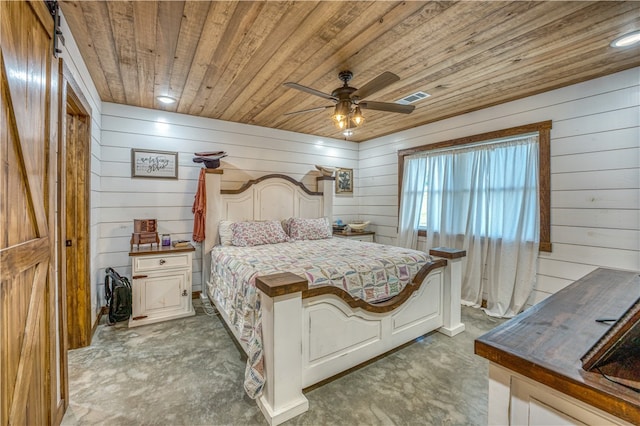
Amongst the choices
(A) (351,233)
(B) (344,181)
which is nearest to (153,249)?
(A) (351,233)

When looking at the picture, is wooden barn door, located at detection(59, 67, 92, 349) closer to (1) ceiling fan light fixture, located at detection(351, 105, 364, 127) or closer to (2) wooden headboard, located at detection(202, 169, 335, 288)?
(2) wooden headboard, located at detection(202, 169, 335, 288)

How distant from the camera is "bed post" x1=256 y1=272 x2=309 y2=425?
5.37 ft

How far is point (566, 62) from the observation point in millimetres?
2379

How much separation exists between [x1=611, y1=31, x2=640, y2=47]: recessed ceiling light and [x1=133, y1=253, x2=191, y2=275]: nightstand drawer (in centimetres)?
429

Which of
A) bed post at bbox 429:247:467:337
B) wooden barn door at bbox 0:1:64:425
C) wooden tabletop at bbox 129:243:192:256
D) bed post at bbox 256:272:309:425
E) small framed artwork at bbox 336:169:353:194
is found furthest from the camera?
small framed artwork at bbox 336:169:353:194

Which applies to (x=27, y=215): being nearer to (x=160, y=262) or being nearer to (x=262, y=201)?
(x=160, y=262)

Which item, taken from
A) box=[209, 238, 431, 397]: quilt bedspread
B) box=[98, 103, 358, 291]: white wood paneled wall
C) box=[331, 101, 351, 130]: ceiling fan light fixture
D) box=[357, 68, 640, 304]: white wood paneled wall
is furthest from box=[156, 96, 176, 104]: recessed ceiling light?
box=[357, 68, 640, 304]: white wood paneled wall

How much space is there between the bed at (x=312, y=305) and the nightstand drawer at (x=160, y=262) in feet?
1.07

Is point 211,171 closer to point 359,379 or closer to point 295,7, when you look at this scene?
point 295,7

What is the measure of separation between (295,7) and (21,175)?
166cm

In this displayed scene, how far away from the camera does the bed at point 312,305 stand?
1685 mm

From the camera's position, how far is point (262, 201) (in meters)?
4.14

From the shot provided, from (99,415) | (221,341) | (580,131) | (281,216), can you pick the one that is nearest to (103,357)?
(99,415)

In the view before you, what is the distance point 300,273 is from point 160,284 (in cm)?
191
